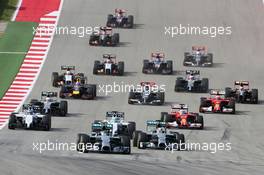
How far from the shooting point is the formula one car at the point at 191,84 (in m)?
62.8

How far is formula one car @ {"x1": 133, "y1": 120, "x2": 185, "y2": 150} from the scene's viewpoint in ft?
160

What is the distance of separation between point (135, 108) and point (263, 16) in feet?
84.1

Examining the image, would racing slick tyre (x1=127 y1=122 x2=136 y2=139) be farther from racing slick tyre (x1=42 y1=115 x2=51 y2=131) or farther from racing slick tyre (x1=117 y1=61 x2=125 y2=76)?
racing slick tyre (x1=117 y1=61 x2=125 y2=76)

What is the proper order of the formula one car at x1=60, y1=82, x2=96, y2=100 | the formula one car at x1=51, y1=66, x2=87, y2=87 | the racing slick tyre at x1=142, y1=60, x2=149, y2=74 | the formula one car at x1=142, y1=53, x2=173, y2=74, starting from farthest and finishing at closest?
the racing slick tyre at x1=142, y1=60, x2=149, y2=74
the formula one car at x1=142, y1=53, x2=173, y2=74
the formula one car at x1=51, y1=66, x2=87, y2=87
the formula one car at x1=60, y1=82, x2=96, y2=100

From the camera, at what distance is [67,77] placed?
62812mm

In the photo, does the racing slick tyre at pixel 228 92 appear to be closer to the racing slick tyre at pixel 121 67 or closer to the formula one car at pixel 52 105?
the racing slick tyre at pixel 121 67

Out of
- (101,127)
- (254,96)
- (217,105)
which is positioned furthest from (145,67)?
(101,127)

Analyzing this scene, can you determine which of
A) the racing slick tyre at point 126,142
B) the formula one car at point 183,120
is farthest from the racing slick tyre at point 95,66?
the racing slick tyre at point 126,142

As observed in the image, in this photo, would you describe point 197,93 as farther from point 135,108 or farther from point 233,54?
point 233,54

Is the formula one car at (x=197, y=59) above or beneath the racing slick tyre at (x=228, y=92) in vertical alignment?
above

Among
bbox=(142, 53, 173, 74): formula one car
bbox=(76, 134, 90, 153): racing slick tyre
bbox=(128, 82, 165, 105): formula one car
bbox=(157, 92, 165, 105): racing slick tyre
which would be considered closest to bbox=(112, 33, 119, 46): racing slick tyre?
bbox=(142, 53, 173, 74): formula one car

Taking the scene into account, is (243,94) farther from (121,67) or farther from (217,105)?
(121,67)

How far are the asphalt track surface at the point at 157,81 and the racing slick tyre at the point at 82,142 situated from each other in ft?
1.44

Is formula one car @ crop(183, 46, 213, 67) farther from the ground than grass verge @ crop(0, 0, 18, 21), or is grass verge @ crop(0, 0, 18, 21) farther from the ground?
grass verge @ crop(0, 0, 18, 21)
